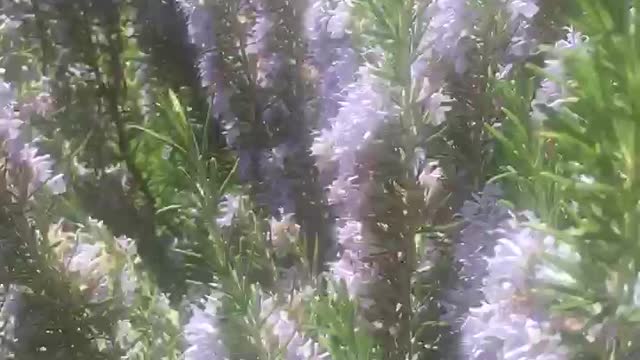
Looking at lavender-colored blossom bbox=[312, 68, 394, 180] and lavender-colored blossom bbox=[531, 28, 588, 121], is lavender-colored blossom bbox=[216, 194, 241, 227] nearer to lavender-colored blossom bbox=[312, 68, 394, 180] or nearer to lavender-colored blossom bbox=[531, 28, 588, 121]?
lavender-colored blossom bbox=[312, 68, 394, 180]

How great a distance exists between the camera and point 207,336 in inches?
18.4

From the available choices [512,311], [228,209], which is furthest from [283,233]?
[512,311]

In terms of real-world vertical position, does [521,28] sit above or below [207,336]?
above

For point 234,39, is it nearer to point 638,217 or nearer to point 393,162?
point 393,162

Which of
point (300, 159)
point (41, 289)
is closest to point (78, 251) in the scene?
point (41, 289)

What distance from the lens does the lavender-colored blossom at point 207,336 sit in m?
0.46

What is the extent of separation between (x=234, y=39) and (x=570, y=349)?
0.79 feet

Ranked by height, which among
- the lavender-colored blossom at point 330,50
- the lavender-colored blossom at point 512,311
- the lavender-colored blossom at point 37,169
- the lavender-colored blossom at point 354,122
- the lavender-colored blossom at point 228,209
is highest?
the lavender-colored blossom at point 330,50

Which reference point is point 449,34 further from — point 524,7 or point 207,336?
point 207,336

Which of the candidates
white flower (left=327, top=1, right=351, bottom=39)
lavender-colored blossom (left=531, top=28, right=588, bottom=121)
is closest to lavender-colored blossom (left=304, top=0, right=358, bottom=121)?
white flower (left=327, top=1, right=351, bottom=39)

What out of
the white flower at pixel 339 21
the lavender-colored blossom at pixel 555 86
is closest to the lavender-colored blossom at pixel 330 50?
the white flower at pixel 339 21

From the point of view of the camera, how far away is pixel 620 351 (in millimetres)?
353

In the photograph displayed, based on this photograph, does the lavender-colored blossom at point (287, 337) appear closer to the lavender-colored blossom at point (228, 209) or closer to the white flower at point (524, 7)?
the lavender-colored blossom at point (228, 209)

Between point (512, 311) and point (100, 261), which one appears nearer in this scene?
point (512, 311)
